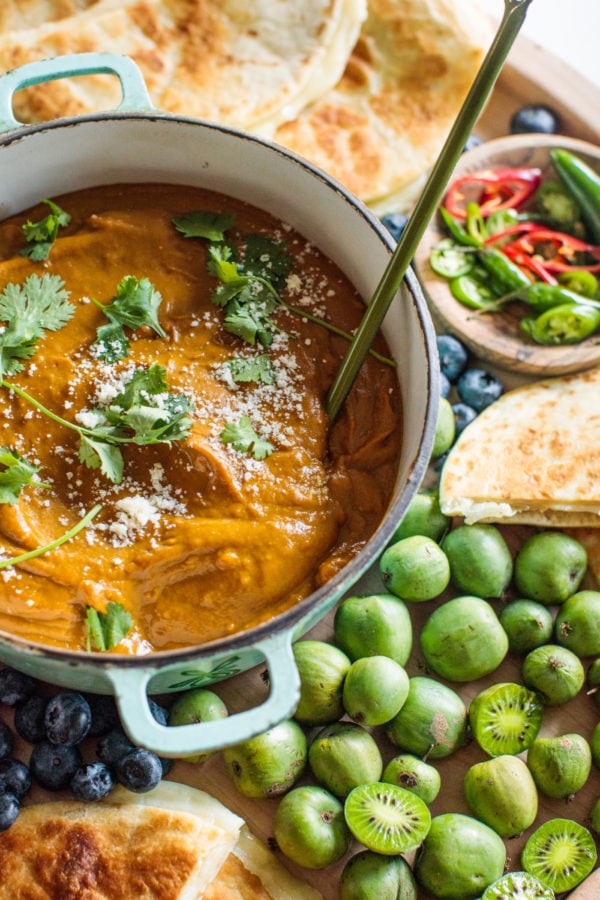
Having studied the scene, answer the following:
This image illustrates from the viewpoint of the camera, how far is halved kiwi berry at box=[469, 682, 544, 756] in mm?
2838

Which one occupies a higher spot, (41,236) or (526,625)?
(41,236)

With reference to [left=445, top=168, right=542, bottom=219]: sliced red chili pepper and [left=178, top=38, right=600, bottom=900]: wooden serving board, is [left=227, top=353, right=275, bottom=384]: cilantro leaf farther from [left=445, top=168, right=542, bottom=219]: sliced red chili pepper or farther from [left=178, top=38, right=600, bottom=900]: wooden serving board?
[left=445, top=168, right=542, bottom=219]: sliced red chili pepper

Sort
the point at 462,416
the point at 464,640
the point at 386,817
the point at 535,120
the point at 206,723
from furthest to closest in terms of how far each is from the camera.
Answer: the point at 535,120
the point at 462,416
the point at 464,640
the point at 386,817
the point at 206,723

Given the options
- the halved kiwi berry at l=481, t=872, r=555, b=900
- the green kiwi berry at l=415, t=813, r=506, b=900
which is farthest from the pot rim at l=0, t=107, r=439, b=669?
the halved kiwi berry at l=481, t=872, r=555, b=900

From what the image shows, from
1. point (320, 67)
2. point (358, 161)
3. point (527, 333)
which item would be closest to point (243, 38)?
point (320, 67)

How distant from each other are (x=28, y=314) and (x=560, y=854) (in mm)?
2186

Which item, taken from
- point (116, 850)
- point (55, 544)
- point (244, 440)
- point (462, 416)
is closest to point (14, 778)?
point (116, 850)

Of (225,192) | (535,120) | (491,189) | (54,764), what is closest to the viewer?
(54,764)

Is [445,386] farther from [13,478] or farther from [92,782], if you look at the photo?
[92,782]

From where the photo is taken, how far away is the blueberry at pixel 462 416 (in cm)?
334

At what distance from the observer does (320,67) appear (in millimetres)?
3463

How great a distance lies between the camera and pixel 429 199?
2377 millimetres

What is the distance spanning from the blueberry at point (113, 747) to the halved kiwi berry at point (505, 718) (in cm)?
103

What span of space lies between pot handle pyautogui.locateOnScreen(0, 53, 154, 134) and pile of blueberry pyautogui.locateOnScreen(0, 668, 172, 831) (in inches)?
65.7
